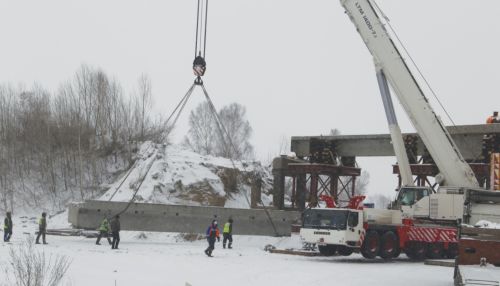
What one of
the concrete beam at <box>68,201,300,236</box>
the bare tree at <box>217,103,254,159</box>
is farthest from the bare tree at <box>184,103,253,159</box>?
the concrete beam at <box>68,201,300,236</box>

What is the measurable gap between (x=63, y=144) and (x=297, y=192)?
22433 millimetres

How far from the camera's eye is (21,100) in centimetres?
5384

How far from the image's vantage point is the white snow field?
15.2 m

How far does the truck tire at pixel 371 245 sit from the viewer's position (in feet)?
71.8

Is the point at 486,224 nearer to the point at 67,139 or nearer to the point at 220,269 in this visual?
the point at 220,269

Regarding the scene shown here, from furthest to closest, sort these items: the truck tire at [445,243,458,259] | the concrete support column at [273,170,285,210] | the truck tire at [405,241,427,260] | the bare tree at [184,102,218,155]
Result: 1. the bare tree at [184,102,218,155]
2. the concrete support column at [273,170,285,210]
3. the truck tire at [445,243,458,259]
4. the truck tire at [405,241,427,260]

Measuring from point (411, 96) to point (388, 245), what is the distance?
5.52m

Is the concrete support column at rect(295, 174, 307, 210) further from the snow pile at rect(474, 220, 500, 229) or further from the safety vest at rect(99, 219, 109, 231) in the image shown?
the snow pile at rect(474, 220, 500, 229)

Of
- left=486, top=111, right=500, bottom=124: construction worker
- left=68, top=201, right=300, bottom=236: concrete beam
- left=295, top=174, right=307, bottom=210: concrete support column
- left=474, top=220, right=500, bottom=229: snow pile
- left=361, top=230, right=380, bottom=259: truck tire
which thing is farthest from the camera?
left=295, top=174, right=307, bottom=210: concrete support column

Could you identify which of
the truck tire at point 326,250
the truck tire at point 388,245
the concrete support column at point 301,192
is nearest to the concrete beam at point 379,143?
the concrete support column at point 301,192

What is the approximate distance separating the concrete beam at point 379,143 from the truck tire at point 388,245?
27.7 feet

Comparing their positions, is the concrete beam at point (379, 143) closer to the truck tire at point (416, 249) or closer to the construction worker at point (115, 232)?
the truck tire at point (416, 249)

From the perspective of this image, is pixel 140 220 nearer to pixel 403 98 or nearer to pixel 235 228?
pixel 235 228

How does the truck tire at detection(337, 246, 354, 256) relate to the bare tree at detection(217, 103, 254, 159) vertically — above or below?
below
